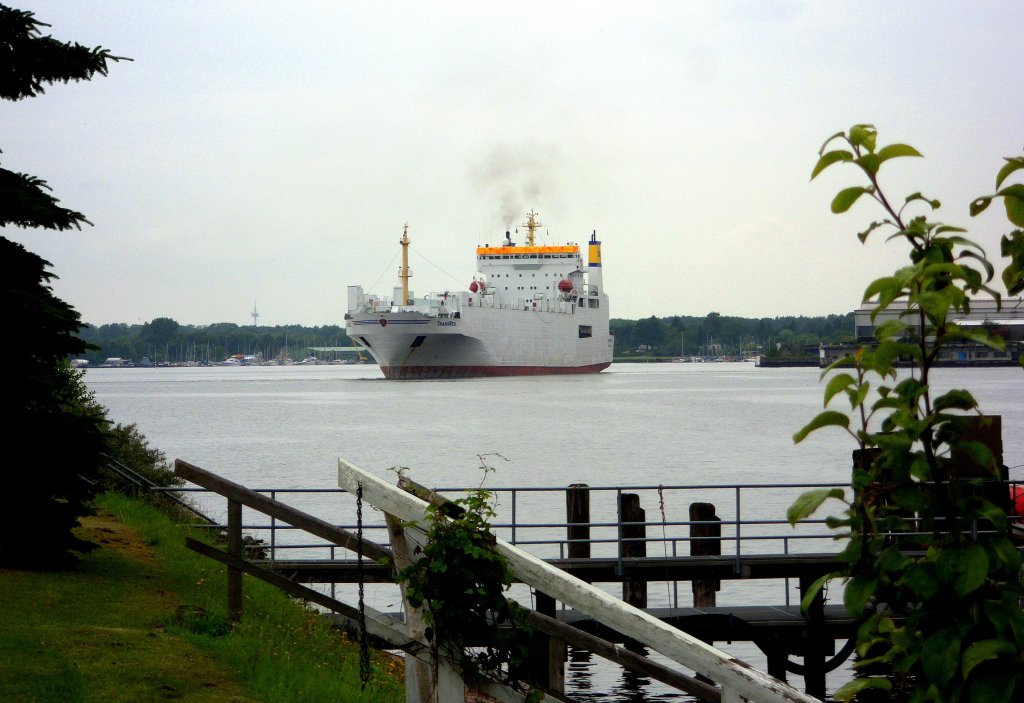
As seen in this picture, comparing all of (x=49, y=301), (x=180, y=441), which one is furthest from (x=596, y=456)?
(x=49, y=301)

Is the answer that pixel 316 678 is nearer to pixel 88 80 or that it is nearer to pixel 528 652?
pixel 528 652

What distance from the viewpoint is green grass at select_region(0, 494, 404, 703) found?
657 centimetres

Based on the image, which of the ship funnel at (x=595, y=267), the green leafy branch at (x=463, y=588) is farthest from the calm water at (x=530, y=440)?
the ship funnel at (x=595, y=267)

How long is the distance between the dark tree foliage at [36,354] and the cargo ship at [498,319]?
3269 inches

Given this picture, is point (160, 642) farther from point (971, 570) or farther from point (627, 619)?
point (971, 570)

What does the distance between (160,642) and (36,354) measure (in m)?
3.67

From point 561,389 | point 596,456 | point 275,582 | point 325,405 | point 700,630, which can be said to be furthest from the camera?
point 561,389

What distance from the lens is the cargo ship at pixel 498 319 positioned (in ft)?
315

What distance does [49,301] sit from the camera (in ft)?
32.7

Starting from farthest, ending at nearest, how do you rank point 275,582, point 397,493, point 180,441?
point 180,441 → point 275,582 → point 397,493

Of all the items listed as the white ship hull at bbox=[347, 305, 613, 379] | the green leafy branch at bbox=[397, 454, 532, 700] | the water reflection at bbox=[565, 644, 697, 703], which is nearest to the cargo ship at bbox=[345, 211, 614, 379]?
the white ship hull at bbox=[347, 305, 613, 379]

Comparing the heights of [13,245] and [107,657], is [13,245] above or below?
above

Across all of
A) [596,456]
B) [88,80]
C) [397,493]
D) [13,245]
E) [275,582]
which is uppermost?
[88,80]

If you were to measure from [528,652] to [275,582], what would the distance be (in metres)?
2.37
